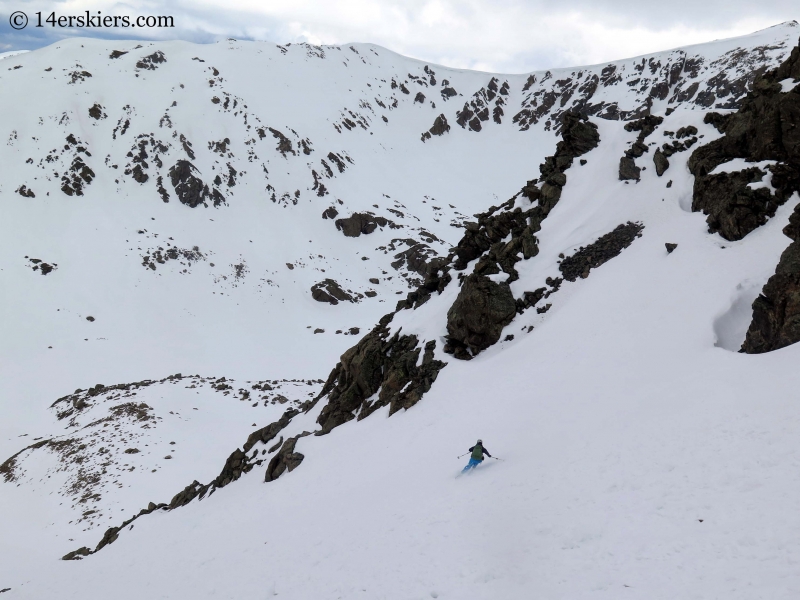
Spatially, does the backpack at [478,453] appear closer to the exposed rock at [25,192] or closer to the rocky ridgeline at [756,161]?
the rocky ridgeline at [756,161]

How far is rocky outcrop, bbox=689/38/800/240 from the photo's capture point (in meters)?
20.8

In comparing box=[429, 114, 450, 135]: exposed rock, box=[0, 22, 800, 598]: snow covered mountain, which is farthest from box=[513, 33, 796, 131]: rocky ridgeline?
box=[0, 22, 800, 598]: snow covered mountain

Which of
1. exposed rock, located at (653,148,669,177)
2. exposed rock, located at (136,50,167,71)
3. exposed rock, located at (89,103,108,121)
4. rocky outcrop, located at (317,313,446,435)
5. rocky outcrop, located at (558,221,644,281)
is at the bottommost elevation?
rocky outcrop, located at (317,313,446,435)

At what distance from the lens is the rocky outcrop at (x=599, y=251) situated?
26469mm

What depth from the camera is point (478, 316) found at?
25.5m

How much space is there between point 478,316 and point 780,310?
1370cm

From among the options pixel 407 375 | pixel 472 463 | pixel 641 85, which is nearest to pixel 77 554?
pixel 407 375

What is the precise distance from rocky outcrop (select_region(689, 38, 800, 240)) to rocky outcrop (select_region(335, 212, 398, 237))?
62328mm

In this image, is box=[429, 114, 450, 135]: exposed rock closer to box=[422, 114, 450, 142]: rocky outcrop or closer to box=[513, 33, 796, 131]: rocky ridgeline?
box=[422, 114, 450, 142]: rocky outcrop

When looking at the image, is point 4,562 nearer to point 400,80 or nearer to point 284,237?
point 284,237

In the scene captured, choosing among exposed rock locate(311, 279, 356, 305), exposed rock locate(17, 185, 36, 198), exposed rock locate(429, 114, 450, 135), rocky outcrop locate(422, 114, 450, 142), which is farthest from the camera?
exposed rock locate(429, 114, 450, 135)

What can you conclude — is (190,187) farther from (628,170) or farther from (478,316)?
(628,170)

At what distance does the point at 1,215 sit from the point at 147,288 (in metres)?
24.7

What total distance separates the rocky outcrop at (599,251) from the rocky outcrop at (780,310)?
434 inches
